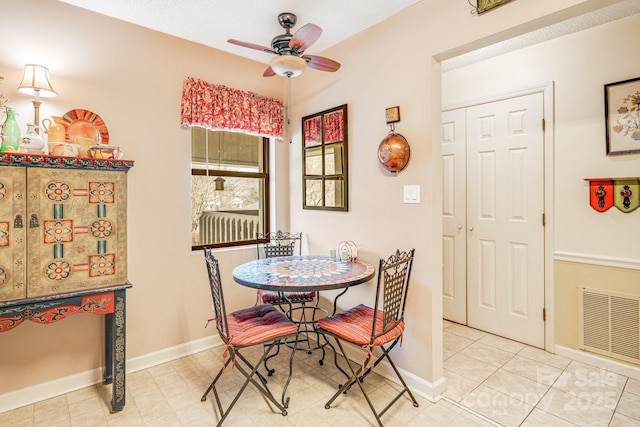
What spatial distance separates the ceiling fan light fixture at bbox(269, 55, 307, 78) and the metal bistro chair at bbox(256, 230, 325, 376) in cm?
161

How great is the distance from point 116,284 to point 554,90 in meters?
3.66

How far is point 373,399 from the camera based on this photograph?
220 cm

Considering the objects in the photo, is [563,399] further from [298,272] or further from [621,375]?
[298,272]

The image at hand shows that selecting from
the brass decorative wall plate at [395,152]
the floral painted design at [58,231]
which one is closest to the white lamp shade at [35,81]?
the floral painted design at [58,231]

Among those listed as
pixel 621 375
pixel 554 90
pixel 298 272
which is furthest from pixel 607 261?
pixel 298 272

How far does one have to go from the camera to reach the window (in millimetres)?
3049

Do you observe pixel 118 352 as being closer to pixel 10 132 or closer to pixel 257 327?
pixel 257 327

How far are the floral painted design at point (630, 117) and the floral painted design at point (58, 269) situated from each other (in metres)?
3.91

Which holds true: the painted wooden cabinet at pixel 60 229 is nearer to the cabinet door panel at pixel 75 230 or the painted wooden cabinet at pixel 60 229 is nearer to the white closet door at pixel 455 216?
the cabinet door panel at pixel 75 230

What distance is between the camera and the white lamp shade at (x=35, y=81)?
81.3 inches

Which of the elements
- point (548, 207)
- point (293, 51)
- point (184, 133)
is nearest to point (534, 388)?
point (548, 207)

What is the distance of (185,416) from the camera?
6.68 feet

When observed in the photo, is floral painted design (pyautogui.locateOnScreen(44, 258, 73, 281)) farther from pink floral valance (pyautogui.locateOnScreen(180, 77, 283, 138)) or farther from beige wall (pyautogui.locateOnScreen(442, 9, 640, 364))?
beige wall (pyautogui.locateOnScreen(442, 9, 640, 364))

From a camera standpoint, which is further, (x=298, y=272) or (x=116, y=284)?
(x=298, y=272)
